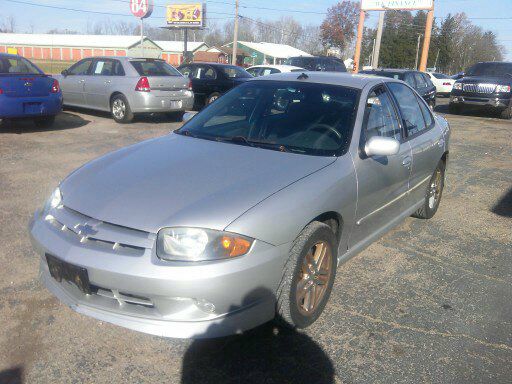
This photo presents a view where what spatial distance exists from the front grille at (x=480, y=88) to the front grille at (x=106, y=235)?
1604cm

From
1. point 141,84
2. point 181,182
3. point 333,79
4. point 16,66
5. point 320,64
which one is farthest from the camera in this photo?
point 320,64

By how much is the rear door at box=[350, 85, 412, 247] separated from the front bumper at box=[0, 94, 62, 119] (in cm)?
709

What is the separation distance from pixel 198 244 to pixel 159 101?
8907 mm

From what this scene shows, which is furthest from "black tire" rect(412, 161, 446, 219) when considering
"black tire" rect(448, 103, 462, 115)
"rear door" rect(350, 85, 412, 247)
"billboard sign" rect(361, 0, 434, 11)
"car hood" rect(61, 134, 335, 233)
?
"billboard sign" rect(361, 0, 434, 11)

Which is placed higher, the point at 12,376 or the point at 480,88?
the point at 480,88

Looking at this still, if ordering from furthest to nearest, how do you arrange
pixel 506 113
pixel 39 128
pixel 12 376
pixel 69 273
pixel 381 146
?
pixel 506 113 < pixel 39 128 < pixel 381 146 < pixel 69 273 < pixel 12 376

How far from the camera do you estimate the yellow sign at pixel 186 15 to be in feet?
137

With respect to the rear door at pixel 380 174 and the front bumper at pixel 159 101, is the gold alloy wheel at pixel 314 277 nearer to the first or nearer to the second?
the rear door at pixel 380 174

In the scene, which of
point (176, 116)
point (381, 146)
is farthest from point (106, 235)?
point (176, 116)

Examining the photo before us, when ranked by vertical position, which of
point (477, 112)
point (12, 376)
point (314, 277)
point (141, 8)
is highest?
point (141, 8)

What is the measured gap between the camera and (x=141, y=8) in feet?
94.3

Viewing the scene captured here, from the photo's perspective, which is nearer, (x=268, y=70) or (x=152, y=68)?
(x=152, y=68)

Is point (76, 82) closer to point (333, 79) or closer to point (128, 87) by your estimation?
point (128, 87)

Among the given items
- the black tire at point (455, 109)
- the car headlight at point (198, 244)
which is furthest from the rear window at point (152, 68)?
the black tire at point (455, 109)
